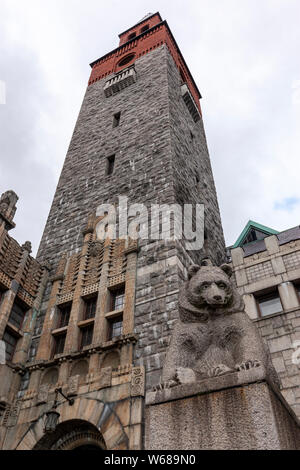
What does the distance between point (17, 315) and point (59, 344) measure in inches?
61.4

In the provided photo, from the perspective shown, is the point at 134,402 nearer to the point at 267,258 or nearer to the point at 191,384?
the point at 191,384

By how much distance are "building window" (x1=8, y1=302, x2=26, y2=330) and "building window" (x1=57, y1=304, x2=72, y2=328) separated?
40.6 inches

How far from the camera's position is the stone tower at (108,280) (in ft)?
25.5

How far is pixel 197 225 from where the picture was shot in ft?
42.9

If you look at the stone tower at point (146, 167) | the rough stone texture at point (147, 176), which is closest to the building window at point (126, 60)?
the stone tower at point (146, 167)

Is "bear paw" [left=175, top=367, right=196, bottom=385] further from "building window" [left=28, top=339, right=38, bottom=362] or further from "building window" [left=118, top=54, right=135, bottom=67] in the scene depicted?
"building window" [left=118, top=54, right=135, bottom=67]

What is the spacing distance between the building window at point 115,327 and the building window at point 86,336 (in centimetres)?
59

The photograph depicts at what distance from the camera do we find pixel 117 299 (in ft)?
32.9

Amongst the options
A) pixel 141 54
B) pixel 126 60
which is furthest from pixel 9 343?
pixel 126 60

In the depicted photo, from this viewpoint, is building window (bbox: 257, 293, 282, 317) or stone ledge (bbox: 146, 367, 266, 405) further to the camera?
building window (bbox: 257, 293, 282, 317)

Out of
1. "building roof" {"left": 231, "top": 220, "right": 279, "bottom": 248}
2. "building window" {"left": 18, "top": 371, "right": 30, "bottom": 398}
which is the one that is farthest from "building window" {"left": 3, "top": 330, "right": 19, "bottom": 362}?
"building roof" {"left": 231, "top": 220, "right": 279, "bottom": 248}

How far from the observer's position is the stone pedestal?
3.26m
